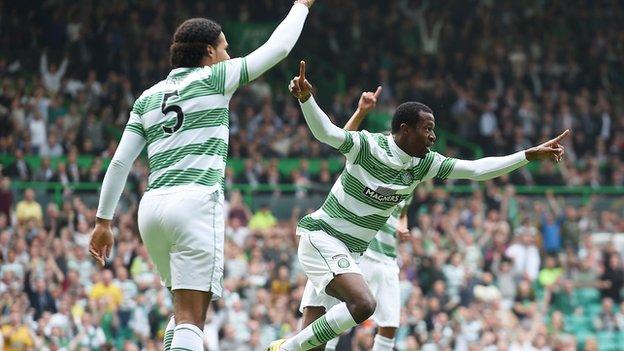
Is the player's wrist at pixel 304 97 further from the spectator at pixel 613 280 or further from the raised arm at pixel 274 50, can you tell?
the spectator at pixel 613 280

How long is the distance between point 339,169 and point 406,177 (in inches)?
585

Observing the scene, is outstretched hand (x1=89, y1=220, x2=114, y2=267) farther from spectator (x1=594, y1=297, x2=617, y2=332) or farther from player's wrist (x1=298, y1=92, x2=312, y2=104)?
spectator (x1=594, y1=297, x2=617, y2=332)

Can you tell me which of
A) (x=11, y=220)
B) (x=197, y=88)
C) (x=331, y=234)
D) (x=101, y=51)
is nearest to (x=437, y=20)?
(x=101, y=51)

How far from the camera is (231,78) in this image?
24.5 ft

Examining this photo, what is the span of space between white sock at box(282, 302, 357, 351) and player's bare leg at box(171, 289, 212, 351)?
1.56 m

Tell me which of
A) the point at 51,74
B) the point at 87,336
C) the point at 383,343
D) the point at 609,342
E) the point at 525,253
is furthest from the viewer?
the point at 51,74

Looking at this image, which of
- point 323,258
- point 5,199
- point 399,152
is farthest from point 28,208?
point 399,152

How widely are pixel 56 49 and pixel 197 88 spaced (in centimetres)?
1801

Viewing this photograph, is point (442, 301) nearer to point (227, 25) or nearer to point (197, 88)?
point (227, 25)

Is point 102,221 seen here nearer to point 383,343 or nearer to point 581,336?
point 383,343

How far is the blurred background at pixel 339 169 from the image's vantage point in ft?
60.6

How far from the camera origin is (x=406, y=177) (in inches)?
363

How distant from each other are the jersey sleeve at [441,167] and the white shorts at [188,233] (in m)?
2.36

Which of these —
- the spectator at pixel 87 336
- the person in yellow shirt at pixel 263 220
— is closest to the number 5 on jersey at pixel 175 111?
the spectator at pixel 87 336
